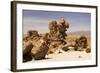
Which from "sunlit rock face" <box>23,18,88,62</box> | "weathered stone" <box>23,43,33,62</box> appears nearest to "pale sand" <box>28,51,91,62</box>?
"sunlit rock face" <box>23,18,88,62</box>

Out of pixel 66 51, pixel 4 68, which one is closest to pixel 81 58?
pixel 66 51

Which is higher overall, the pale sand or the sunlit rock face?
the sunlit rock face

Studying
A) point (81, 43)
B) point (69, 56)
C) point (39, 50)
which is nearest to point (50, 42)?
point (39, 50)

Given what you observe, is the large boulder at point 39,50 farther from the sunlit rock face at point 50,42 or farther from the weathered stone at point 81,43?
the weathered stone at point 81,43

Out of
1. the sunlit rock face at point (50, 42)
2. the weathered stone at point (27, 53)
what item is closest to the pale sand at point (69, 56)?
the sunlit rock face at point (50, 42)

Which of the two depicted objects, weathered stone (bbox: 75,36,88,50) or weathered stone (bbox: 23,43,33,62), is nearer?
weathered stone (bbox: 23,43,33,62)

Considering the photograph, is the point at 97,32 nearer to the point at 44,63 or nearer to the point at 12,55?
the point at 44,63

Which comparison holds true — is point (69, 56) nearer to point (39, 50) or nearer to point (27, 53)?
point (39, 50)

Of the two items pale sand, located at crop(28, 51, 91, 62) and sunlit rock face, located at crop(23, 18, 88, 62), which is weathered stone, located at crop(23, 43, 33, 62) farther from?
pale sand, located at crop(28, 51, 91, 62)

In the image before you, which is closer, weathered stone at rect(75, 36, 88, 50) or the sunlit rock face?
the sunlit rock face

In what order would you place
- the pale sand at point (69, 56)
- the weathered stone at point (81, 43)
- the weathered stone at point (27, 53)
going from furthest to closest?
the weathered stone at point (81, 43), the pale sand at point (69, 56), the weathered stone at point (27, 53)

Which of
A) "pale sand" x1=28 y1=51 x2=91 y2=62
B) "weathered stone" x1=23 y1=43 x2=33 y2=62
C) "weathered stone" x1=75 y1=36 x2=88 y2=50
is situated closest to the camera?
"weathered stone" x1=23 y1=43 x2=33 y2=62

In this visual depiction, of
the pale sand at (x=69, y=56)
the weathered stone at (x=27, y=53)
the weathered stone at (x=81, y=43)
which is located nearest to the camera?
the weathered stone at (x=27, y=53)

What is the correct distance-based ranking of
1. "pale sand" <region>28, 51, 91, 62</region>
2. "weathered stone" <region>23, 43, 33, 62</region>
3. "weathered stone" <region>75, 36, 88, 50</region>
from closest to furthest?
1. "weathered stone" <region>23, 43, 33, 62</region>
2. "pale sand" <region>28, 51, 91, 62</region>
3. "weathered stone" <region>75, 36, 88, 50</region>
